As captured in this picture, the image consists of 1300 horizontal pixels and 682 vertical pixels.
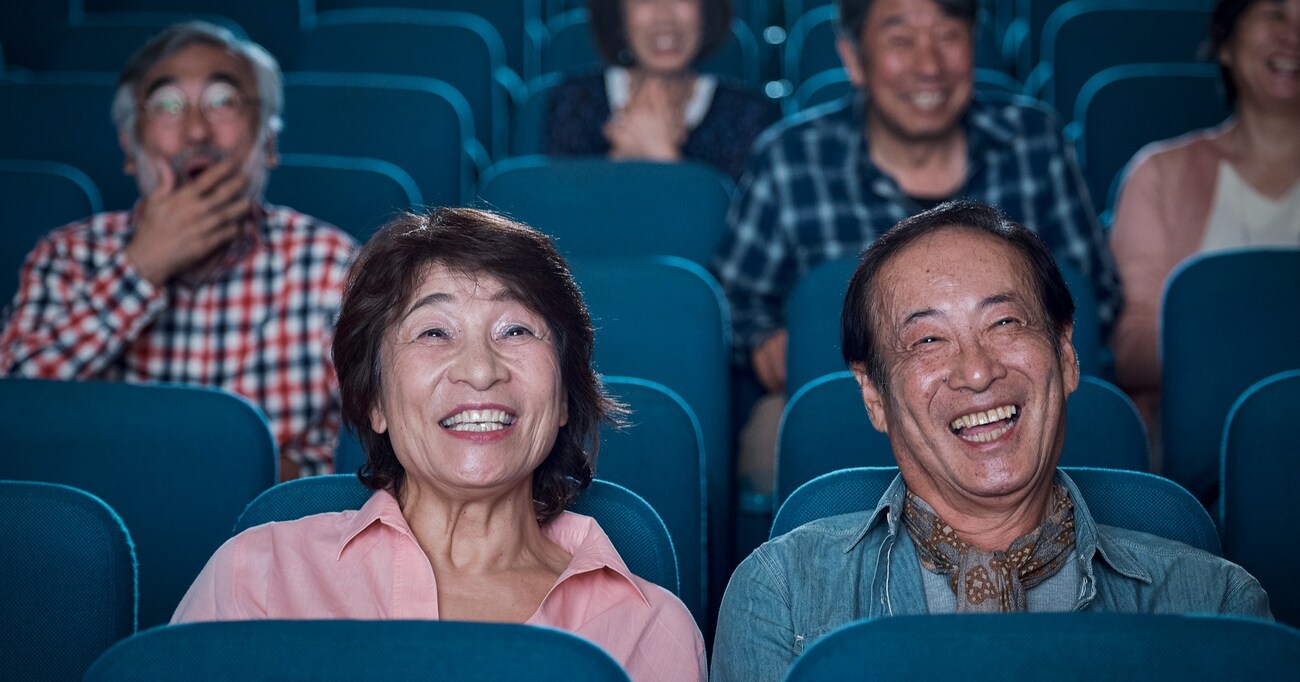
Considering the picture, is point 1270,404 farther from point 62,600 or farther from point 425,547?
point 62,600

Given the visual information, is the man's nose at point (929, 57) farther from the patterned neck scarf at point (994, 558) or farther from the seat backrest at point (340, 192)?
the patterned neck scarf at point (994, 558)

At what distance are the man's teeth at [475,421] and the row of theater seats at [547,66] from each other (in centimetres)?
182

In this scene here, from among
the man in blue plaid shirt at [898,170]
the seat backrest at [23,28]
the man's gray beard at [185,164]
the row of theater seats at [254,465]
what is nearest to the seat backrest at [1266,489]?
the row of theater seats at [254,465]

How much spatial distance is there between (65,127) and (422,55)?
95 cm

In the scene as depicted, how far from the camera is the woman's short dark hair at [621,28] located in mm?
3457

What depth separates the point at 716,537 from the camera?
1.99m

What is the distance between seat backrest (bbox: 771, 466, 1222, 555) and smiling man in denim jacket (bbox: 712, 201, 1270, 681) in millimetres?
48

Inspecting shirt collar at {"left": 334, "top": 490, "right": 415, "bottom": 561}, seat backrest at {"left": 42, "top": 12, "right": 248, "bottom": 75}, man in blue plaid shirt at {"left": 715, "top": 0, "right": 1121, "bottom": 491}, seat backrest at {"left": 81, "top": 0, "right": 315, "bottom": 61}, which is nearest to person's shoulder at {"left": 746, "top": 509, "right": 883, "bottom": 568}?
shirt collar at {"left": 334, "top": 490, "right": 415, "bottom": 561}

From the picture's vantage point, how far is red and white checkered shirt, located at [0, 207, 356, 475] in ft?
7.58

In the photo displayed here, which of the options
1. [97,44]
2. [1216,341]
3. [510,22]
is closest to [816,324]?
[1216,341]

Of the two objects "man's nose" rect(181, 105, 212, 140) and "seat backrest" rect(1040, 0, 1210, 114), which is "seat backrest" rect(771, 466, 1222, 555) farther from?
"seat backrest" rect(1040, 0, 1210, 114)

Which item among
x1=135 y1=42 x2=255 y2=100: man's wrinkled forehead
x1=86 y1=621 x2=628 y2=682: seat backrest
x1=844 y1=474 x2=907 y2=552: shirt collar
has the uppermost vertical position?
x1=135 y1=42 x2=255 y2=100: man's wrinkled forehead

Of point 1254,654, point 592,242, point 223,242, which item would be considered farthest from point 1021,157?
point 1254,654

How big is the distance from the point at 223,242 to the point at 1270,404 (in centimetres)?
161
